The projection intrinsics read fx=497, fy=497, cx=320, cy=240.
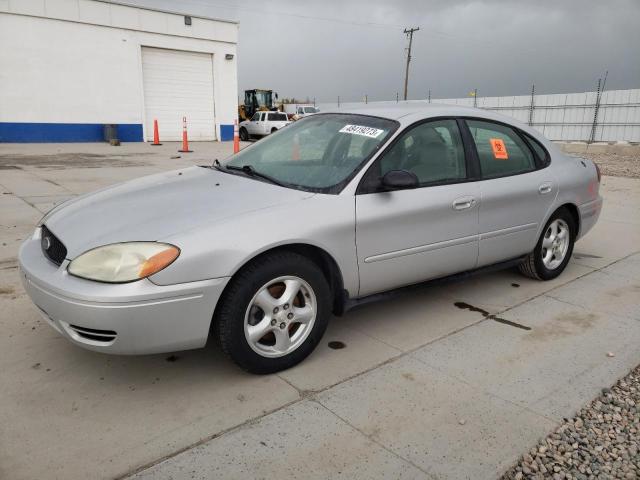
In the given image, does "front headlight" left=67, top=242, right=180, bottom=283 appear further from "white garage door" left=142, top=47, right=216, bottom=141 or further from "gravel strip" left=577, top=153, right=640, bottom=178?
"white garage door" left=142, top=47, right=216, bottom=141

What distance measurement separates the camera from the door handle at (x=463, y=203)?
134 inches

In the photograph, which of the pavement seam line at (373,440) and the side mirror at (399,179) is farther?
the side mirror at (399,179)

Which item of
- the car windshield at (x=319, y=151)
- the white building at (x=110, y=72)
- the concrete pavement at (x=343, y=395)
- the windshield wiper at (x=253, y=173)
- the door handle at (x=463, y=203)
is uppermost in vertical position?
the white building at (x=110, y=72)

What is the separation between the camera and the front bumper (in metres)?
2.27

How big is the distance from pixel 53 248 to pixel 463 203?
257 cm

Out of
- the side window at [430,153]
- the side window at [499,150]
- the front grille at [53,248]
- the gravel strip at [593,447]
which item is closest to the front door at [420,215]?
the side window at [430,153]

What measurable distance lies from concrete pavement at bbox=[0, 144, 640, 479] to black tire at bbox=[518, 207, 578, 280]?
0.30 metres

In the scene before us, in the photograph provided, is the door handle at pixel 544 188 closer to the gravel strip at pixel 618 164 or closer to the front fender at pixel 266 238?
the front fender at pixel 266 238

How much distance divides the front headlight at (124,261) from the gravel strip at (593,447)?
1.78 meters

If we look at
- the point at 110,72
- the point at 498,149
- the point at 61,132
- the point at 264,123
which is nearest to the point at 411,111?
the point at 498,149

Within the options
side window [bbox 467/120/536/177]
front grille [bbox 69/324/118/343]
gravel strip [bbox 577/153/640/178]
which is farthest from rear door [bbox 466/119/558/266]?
gravel strip [bbox 577/153/640/178]

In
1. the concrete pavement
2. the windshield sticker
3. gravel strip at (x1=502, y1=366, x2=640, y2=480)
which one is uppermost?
the windshield sticker

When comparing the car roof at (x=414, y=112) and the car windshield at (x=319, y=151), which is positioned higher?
the car roof at (x=414, y=112)

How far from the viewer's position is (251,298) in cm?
256
